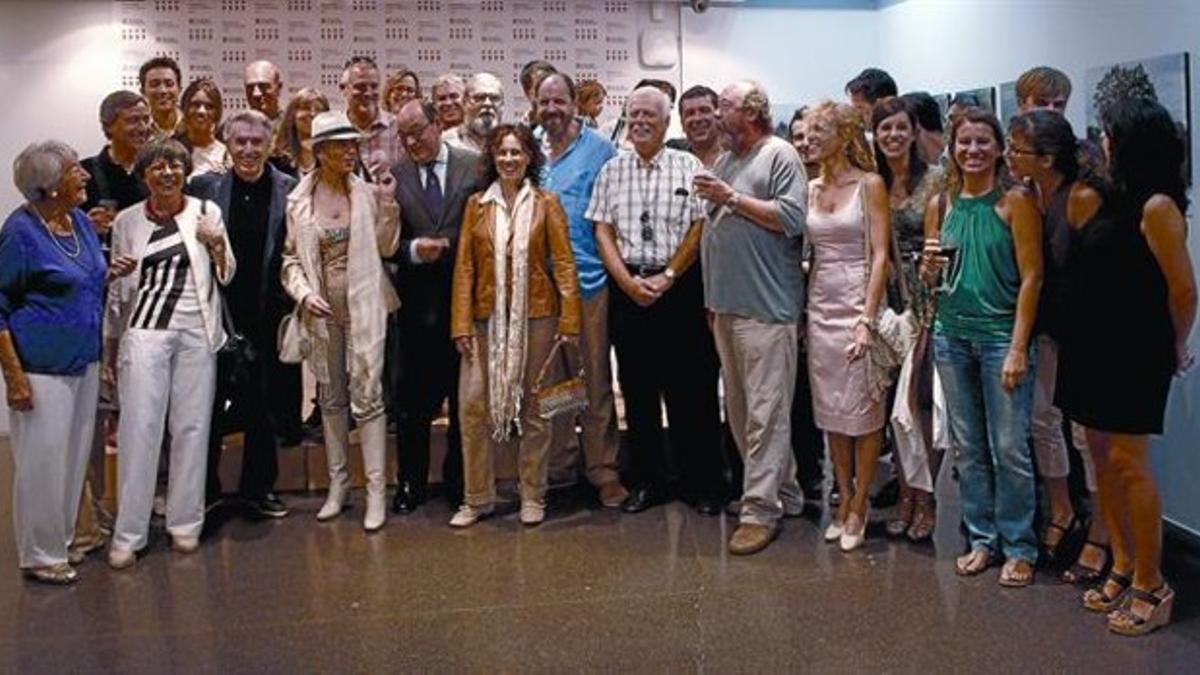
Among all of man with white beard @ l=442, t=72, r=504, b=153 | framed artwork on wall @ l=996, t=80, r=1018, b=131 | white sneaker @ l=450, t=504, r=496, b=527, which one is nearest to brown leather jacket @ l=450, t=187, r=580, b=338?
man with white beard @ l=442, t=72, r=504, b=153

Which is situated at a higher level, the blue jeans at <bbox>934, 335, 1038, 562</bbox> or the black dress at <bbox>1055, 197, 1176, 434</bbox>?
the black dress at <bbox>1055, 197, 1176, 434</bbox>

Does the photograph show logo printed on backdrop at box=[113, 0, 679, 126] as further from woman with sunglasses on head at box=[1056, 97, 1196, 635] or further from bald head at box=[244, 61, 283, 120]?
woman with sunglasses on head at box=[1056, 97, 1196, 635]

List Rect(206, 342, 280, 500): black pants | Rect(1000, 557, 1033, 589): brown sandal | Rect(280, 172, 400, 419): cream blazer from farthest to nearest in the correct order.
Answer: Rect(206, 342, 280, 500): black pants
Rect(280, 172, 400, 419): cream blazer
Rect(1000, 557, 1033, 589): brown sandal

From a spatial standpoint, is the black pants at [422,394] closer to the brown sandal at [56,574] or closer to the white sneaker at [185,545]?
the white sneaker at [185,545]

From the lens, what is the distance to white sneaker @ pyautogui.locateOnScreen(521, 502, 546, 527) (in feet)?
15.7

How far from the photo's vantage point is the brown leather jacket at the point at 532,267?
4566 mm

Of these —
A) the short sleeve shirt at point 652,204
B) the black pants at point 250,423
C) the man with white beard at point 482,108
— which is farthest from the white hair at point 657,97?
the black pants at point 250,423

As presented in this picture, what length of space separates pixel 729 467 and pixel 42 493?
2.77 m

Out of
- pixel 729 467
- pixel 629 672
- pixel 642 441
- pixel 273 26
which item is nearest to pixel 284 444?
pixel 642 441

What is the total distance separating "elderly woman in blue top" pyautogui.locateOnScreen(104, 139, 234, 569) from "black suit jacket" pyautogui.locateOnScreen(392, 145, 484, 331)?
708 mm

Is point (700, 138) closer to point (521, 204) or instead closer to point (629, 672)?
point (521, 204)

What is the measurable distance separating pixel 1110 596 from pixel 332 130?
3204 mm

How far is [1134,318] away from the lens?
134 inches

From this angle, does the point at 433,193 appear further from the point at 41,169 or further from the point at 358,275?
the point at 41,169
